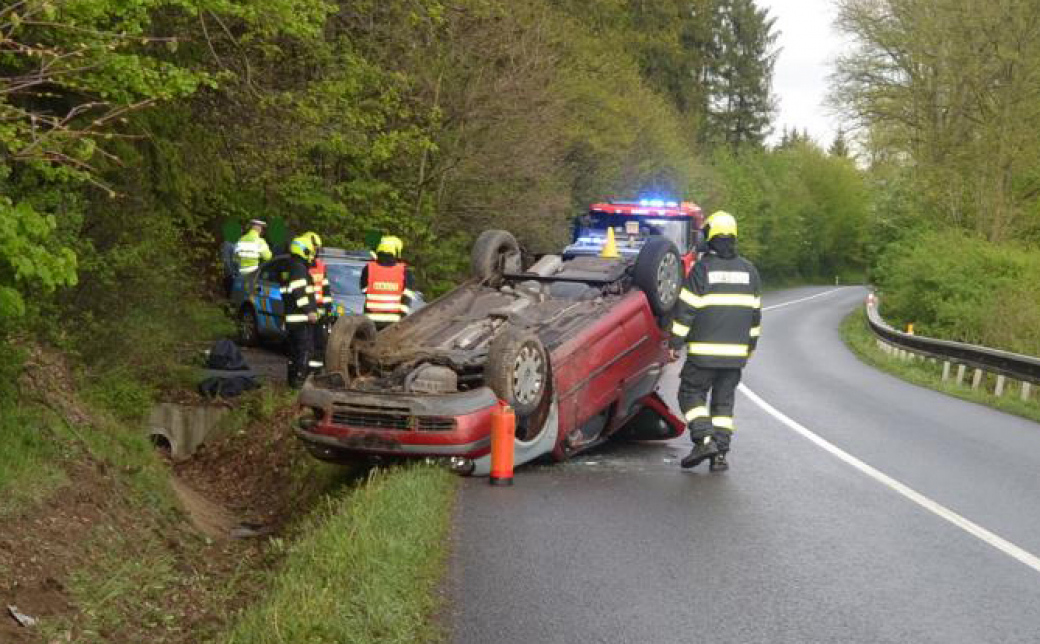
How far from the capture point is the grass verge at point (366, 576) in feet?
16.1

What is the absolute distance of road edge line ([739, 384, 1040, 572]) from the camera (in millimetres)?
6934

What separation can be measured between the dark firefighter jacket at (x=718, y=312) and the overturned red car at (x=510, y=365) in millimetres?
762

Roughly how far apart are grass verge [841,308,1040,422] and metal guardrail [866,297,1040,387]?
0.37 meters

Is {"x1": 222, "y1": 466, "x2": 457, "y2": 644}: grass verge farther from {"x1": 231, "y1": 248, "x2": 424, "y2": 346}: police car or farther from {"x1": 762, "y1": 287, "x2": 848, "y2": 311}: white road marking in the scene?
{"x1": 762, "y1": 287, "x2": 848, "y2": 311}: white road marking

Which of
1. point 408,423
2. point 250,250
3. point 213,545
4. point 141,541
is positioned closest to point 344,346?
point 408,423

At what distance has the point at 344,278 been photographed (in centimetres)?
1767

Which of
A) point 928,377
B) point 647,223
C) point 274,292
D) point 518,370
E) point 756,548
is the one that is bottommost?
point 928,377

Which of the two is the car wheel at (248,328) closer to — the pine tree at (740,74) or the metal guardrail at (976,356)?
the metal guardrail at (976,356)

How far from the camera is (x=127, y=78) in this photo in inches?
376

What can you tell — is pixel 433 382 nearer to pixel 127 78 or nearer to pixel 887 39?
pixel 127 78

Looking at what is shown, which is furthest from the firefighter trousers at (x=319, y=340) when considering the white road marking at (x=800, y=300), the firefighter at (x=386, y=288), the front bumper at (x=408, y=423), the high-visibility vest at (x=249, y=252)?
the white road marking at (x=800, y=300)

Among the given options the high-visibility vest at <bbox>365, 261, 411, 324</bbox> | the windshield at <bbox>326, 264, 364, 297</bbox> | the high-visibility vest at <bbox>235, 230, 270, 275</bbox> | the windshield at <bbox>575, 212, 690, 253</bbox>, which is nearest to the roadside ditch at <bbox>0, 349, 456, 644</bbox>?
the high-visibility vest at <bbox>365, 261, 411, 324</bbox>

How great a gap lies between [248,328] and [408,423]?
10.6 metres

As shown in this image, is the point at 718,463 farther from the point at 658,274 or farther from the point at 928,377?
the point at 928,377
